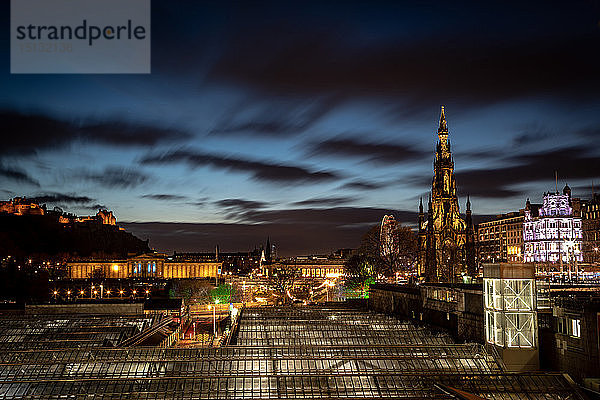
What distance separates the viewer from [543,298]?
42312mm

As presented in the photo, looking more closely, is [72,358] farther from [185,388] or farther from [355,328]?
[355,328]

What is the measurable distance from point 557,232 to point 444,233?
51054 mm

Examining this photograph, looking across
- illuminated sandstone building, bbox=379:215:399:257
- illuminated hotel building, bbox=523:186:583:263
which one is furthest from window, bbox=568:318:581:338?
illuminated hotel building, bbox=523:186:583:263

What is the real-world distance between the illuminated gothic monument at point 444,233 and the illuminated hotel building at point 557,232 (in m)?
43.4

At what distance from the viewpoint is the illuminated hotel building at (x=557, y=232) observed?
168500mm

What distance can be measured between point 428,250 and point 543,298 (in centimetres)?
10250

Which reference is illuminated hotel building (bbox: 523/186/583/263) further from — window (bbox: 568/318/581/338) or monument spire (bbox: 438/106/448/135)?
window (bbox: 568/318/581/338)

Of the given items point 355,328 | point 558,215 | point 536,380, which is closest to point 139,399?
point 536,380

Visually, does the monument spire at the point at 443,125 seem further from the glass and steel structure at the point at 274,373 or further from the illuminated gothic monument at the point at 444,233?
the glass and steel structure at the point at 274,373

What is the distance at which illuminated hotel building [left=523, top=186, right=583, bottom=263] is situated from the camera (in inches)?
6634

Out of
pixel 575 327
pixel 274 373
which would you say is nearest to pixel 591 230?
pixel 575 327

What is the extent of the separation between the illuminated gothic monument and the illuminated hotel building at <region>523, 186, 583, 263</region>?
142 ft

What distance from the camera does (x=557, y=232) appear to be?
172500 mm

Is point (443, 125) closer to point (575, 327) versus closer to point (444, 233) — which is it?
point (444, 233)
